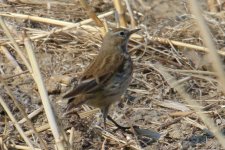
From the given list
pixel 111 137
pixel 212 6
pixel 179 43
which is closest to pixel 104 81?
pixel 111 137

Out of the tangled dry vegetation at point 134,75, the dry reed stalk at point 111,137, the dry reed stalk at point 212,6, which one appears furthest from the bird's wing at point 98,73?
the dry reed stalk at point 212,6

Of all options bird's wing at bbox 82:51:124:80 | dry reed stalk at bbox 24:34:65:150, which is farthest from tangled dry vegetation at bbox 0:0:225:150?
dry reed stalk at bbox 24:34:65:150

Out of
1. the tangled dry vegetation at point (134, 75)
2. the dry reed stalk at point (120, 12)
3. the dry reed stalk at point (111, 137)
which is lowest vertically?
the dry reed stalk at point (111, 137)

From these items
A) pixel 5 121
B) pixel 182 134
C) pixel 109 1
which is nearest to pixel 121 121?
pixel 182 134

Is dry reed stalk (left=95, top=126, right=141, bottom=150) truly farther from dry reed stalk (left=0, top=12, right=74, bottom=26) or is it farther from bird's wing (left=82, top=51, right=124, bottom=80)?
dry reed stalk (left=0, top=12, right=74, bottom=26)

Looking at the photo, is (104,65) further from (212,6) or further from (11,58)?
(212,6)

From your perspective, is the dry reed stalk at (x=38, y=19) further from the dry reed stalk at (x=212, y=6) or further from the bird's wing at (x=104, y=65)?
the dry reed stalk at (x=212, y=6)
